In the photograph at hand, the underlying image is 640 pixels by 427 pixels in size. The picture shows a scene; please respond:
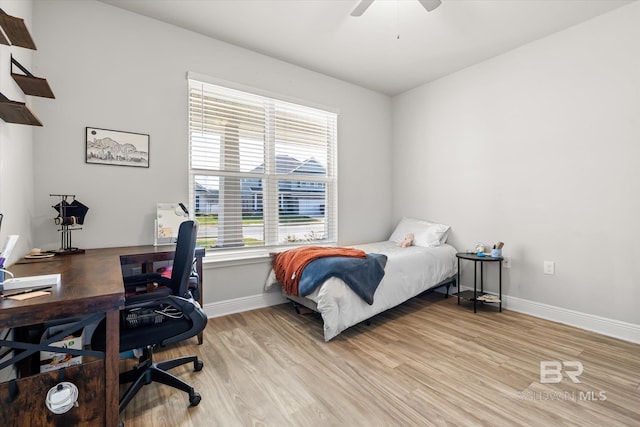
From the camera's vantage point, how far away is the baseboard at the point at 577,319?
243 cm

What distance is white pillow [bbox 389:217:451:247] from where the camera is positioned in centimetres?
365

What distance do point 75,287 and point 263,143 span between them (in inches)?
93.1

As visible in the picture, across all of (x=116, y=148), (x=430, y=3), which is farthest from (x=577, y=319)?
(x=116, y=148)

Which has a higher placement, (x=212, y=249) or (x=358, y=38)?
(x=358, y=38)

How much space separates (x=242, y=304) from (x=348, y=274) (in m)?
1.28

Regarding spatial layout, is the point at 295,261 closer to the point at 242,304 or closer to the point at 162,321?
the point at 242,304

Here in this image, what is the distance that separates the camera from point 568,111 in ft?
9.09

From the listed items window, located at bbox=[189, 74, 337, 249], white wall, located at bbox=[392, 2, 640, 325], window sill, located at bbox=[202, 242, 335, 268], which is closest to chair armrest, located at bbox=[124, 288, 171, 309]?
window sill, located at bbox=[202, 242, 335, 268]

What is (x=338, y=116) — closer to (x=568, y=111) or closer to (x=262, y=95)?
(x=262, y=95)

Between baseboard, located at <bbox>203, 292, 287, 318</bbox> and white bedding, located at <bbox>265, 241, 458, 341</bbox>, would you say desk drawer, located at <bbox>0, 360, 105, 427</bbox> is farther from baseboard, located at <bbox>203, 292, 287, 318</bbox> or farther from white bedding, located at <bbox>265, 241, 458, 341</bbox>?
baseboard, located at <bbox>203, 292, 287, 318</bbox>

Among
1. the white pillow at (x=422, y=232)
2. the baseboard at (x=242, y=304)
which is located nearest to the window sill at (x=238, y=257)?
the baseboard at (x=242, y=304)

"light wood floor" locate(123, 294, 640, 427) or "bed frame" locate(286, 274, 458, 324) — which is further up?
"bed frame" locate(286, 274, 458, 324)

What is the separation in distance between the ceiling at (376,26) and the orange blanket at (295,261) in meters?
2.10

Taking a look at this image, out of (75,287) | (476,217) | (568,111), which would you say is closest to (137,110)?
(75,287)
